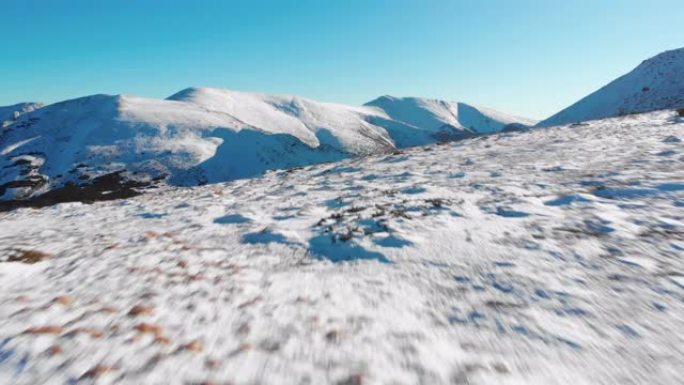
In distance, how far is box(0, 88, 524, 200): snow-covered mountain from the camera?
59.7 meters

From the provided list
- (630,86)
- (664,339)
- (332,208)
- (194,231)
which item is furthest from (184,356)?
(630,86)

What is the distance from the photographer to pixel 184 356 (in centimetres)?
336

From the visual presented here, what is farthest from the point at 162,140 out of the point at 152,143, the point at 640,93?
the point at 640,93

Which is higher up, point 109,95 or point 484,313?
point 109,95

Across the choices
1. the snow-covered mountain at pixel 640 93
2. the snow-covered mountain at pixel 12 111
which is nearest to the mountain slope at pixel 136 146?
the snow-covered mountain at pixel 12 111

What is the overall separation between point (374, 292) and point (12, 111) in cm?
14248

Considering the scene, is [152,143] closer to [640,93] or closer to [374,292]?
[374,292]

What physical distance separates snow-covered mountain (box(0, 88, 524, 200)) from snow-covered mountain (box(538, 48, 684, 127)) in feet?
160

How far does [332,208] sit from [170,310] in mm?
5386

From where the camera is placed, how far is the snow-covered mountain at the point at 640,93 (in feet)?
193

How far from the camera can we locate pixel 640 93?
205 feet

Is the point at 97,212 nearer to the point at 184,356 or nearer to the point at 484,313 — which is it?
the point at 184,356

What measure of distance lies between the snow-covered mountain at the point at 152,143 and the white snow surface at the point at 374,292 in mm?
53207

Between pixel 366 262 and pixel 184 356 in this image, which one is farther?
pixel 366 262
